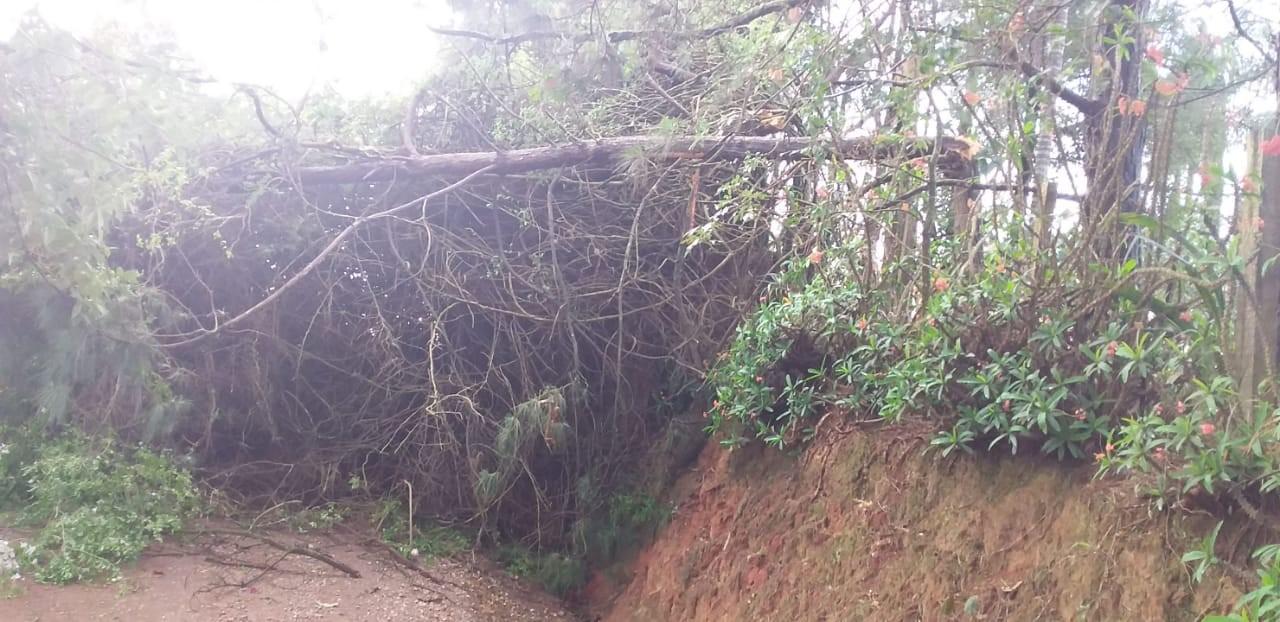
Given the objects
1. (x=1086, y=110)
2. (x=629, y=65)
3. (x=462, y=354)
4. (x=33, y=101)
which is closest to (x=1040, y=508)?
(x=1086, y=110)

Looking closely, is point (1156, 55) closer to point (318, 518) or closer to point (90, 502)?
point (90, 502)

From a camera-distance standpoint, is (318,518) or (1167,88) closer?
(1167,88)

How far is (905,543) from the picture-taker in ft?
15.6

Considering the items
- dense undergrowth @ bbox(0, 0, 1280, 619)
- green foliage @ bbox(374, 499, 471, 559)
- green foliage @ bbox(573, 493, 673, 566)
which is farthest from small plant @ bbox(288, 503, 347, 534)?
green foliage @ bbox(573, 493, 673, 566)

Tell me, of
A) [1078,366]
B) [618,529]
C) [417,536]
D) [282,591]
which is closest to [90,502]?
[282,591]

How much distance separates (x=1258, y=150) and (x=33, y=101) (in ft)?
16.5

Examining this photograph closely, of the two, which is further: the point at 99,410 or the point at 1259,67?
the point at 99,410

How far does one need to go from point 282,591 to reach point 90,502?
4.35ft

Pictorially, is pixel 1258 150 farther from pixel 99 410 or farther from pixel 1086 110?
pixel 99 410

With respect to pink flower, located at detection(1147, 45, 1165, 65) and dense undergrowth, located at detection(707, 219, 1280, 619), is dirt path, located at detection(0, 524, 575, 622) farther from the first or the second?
pink flower, located at detection(1147, 45, 1165, 65)

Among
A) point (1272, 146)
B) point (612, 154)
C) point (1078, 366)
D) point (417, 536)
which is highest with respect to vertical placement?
point (612, 154)

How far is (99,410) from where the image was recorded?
600cm

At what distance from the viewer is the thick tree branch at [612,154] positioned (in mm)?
5535

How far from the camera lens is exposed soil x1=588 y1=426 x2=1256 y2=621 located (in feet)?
11.3
